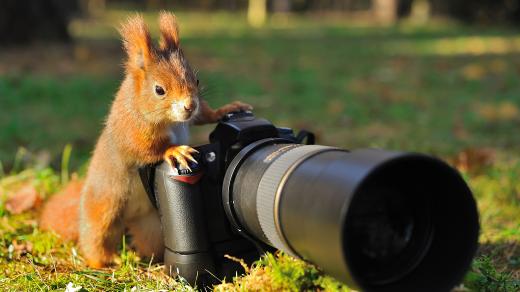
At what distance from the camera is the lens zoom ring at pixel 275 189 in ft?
5.51

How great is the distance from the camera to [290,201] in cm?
159

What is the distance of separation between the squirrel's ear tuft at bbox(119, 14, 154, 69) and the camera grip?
0.36m

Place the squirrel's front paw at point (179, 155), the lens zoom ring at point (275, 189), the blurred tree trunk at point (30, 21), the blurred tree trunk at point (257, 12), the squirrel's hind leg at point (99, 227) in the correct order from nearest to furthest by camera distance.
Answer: the lens zoom ring at point (275, 189), the squirrel's front paw at point (179, 155), the squirrel's hind leg at point (99, 227), the blurred tree trunk at point (30, 21), the blurred tree trunk at point (257, 12)

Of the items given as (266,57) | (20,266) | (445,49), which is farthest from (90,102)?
(445,49)

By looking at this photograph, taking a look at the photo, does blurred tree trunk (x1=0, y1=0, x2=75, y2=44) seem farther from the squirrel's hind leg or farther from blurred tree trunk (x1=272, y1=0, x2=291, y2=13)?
blurred tree trunk (x1=272, y1=0, x2=291, y2=13)

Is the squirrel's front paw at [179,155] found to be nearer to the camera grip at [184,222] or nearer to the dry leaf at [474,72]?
the camera grip at [184,222]

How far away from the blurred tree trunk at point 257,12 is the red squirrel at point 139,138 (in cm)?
1539

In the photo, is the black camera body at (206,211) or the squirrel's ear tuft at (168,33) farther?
the squirrel's ear tuft at (168,33)

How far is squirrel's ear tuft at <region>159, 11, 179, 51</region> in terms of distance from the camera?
220 cm

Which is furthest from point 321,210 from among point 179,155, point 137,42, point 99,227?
point 99,227

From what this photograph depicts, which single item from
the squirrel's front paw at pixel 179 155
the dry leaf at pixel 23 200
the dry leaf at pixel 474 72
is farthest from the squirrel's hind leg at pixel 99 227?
the dry leaf at pixel 474 72

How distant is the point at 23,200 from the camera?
9.82ft

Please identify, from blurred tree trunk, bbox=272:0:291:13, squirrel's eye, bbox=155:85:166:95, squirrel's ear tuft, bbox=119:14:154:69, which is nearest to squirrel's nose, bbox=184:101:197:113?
squirrel's eye, bbox=155:85:166:95

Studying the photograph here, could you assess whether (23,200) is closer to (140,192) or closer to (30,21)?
(140,192)
